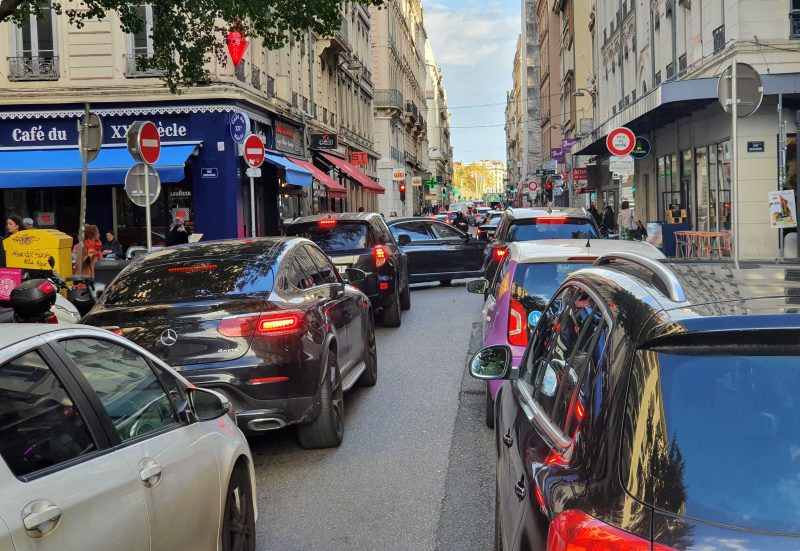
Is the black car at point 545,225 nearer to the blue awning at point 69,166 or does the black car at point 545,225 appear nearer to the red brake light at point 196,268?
the red brake light at point 196,268

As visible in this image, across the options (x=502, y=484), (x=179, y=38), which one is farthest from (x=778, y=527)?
(x=179, y=38)

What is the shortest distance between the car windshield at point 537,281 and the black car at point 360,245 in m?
5.93

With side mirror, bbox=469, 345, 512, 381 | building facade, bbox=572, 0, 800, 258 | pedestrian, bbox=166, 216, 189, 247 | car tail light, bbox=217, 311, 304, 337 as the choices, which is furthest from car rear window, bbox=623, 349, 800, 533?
pedestrian, bbox=166, 216, 189, 247

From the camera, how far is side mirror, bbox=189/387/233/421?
3965mm

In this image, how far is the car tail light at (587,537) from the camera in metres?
1.97

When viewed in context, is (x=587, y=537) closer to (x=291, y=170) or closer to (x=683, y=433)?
(x=683, y=433)

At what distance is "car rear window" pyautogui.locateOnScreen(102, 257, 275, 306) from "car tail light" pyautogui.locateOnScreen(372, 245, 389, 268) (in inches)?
247

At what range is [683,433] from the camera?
2.11 m

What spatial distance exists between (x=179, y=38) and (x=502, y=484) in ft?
42.8

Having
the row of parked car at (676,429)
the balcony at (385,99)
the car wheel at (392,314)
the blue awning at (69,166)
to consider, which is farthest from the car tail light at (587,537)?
the balcony at (385,99)

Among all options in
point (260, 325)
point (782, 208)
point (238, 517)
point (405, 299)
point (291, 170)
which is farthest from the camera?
point (291, 170)

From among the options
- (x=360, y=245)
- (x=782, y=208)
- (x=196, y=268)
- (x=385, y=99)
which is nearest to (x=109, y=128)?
(x=360, y=245)

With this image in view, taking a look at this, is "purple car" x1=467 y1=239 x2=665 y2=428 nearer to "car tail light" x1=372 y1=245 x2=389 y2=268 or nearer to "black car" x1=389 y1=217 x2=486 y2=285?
"car tail light" x1=372 y1=245 x2=389 y2=268

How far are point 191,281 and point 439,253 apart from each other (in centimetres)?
1358
